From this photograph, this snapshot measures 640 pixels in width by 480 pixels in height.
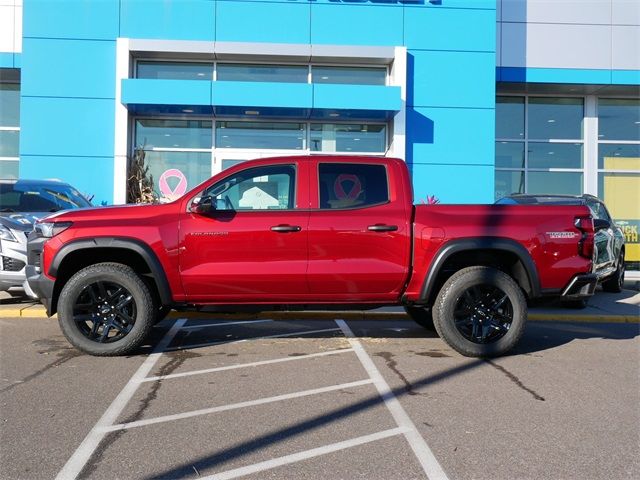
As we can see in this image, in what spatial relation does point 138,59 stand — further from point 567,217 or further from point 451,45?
point 567,217

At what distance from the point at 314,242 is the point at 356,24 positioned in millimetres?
9661

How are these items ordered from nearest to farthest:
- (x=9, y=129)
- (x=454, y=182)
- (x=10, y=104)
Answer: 1. (x=454, y=182)
2. (x=9, y=129)
3. (x=10, y=104)

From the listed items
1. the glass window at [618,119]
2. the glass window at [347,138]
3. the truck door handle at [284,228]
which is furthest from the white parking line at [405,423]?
the glass window at [618,119]

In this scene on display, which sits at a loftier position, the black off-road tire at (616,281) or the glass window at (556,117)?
the glass window at (556,117)

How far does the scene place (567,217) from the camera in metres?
5.92

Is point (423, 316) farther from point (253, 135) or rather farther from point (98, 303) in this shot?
point (253, 135)

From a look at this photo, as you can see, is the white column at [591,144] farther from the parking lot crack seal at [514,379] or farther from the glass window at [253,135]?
the parking lot crack seal at [514,379]

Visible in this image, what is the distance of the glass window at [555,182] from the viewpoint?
16.5 meters

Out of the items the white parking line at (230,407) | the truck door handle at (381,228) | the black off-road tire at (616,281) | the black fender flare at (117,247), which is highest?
the truck door handle at (381,228)

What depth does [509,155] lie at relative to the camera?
1650cm

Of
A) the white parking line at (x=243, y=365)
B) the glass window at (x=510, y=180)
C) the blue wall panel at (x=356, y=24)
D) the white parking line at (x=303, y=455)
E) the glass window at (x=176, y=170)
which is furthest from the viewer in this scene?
the glass window at (x=510, y=180)

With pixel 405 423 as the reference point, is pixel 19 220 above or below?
above

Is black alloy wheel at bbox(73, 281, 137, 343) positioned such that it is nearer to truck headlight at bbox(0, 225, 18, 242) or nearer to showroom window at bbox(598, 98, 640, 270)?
truck headlight at bbox(0, 225, 18, 242)

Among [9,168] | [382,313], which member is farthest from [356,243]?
[9,168]
